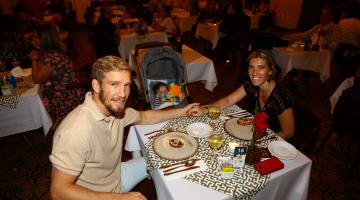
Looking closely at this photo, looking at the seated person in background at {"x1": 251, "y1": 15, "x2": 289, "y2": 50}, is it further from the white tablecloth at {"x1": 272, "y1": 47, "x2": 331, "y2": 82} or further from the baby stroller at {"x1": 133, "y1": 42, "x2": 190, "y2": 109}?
the baby stroller at {"x1": 133, "y1": 42, "x2": 190, "y2": 109}

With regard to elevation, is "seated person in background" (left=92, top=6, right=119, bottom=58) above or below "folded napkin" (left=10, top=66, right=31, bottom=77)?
above

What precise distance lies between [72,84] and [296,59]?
3.68 metres

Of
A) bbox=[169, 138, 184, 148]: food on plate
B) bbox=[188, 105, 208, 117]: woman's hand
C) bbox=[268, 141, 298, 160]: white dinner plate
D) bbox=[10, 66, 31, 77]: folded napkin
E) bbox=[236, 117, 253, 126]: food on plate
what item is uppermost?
bbox=[10, 66, 31, 77]: folded napkin

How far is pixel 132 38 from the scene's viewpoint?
203 inches

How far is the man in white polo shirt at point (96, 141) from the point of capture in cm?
145

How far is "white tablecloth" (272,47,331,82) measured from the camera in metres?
4.41

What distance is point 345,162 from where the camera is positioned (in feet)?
10.6

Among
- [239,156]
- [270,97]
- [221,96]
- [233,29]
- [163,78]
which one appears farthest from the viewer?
[233,29]

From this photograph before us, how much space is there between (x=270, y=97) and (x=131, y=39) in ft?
11.9

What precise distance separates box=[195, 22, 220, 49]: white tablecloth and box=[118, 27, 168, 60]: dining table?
4.50 feet

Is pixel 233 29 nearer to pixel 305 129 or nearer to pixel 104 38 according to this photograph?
pixel 104 38

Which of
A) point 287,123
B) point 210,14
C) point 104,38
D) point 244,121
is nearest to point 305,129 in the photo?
point 287,123

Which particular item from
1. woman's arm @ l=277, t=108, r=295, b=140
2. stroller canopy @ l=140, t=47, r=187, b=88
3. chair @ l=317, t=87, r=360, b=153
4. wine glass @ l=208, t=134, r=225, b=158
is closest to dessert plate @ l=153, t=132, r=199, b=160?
wine glass @ l=208, t=134, r=225, b=158

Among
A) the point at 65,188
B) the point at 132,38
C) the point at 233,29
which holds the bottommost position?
the point at 65,188
